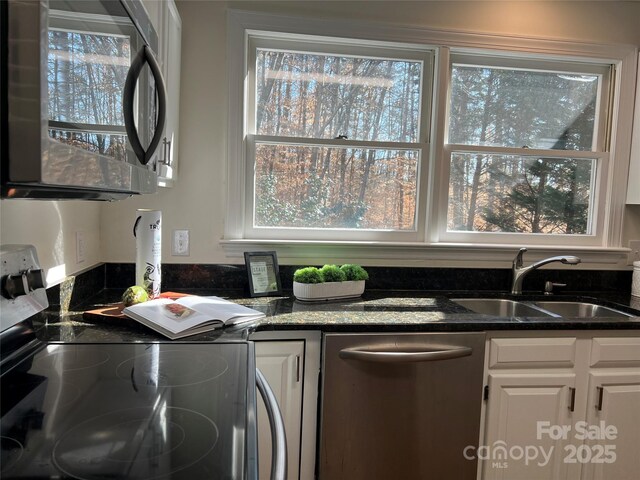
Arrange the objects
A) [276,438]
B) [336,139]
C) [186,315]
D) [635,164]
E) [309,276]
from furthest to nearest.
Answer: [635,164], [336,139], [309,276], [186,315], [276,438]

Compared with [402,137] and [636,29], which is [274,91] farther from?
[636,29]

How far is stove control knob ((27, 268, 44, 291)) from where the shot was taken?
42.9 inches

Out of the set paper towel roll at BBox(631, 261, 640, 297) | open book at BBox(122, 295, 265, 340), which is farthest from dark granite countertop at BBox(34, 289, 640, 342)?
paper towel roll at BBox(631, 261, 640, 297)

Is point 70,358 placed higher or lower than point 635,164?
lower

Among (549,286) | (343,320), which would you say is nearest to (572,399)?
(549,286)

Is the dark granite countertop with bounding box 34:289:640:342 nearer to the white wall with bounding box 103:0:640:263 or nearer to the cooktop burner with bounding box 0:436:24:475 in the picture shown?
the white wall with bounding box 103:0:640:263

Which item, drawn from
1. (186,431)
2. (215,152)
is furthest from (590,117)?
(186,431)

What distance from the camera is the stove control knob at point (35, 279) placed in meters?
1.09

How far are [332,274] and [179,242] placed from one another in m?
0.73

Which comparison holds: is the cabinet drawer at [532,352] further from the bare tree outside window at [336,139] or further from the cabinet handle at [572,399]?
the bare tree outside window at [336,139]

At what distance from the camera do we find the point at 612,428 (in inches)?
69.4

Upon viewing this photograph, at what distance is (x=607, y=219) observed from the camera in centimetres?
232

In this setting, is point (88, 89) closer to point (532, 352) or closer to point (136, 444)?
point (136, 444)

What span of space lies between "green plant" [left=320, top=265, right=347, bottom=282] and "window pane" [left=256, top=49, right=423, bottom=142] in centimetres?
68
